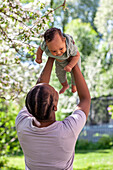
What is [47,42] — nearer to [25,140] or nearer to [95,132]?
[25,140]

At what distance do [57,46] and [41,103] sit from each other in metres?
0.48

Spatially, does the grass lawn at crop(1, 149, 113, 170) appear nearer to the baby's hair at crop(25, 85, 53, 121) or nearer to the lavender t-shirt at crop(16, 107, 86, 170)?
the lavender t-shirt at crop(16, 107, 86, 170)

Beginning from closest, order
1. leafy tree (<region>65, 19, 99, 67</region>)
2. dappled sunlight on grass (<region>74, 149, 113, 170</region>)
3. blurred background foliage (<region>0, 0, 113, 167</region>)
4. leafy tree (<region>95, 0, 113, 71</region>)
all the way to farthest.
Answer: blurred background foliage (<region>0, 0, 113, 167</region>), dappled sunlight on grass (<region>74, 149, 113, 170</region>), leafy tree (<region>65, 19, 99, 67</region>), leafy tree (<region>95, 0, 113, 71</region>)

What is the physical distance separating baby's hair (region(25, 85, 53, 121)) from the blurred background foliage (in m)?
1.57

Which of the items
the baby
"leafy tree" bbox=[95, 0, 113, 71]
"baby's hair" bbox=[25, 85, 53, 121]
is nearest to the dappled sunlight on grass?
the baby

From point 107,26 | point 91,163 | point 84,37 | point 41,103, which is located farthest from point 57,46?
point 107,26

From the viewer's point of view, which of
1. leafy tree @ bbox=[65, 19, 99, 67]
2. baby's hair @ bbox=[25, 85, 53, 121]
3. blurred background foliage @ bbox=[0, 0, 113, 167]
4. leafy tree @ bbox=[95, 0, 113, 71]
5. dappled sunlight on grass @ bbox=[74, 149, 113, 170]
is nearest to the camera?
baby's hair @ bbox=[25, 85, 53, 121]

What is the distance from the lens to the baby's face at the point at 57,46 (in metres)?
1.49

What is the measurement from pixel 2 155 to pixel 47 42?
15.9 feet

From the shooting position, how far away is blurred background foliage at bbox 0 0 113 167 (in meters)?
2.90

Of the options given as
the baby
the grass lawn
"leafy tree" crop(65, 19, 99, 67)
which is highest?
the baby

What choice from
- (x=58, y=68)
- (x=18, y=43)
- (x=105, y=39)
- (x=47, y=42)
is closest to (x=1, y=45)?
(x=18, y=43)

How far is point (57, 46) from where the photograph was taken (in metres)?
1.51

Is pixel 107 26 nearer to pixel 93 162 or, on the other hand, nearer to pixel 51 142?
pixel 93 162
